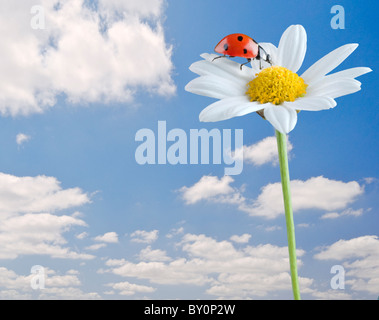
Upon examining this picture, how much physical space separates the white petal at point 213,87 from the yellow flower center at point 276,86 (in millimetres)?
46

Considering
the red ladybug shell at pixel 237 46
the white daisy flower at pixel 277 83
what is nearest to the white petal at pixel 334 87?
the white daisy flower at pixel 277 83

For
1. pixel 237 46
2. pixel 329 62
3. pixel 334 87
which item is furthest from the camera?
pixel 237 46

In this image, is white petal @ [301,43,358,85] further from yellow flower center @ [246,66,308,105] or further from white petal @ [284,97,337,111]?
white petal @ [284,97,337,111]

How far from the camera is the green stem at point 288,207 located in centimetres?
98

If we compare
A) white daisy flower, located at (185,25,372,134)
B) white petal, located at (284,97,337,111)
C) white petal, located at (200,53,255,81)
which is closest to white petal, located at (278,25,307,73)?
white daisy flower, located at (185,25,372,134)

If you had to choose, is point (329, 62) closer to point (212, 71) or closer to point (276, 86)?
point (276, 86)

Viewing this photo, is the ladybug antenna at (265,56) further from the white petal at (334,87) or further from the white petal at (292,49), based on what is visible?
the white petal at (334,87)

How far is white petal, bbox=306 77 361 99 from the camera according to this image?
1097 millimetres

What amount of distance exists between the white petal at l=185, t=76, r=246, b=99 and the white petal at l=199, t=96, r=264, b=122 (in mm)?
74

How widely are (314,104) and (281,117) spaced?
0.09 metres

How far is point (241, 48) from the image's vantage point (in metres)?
1.40

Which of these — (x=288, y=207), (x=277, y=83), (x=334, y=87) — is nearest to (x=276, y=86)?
(x=277, y=83)
